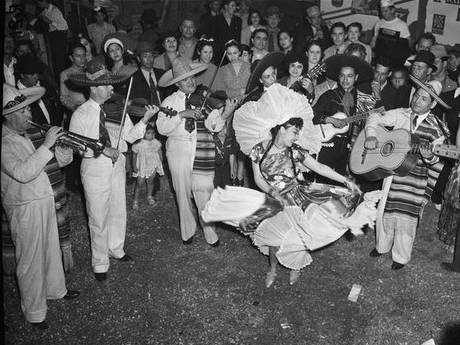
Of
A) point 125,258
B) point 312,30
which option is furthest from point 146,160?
point 312,30

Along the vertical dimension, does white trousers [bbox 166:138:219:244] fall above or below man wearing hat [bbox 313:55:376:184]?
below

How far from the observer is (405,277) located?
590 centimetres

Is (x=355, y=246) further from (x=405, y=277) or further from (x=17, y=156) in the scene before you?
(x=17, y=156)

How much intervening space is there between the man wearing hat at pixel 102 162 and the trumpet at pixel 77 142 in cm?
18

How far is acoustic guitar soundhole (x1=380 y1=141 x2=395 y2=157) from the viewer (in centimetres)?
569

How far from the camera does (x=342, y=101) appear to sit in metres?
6.50

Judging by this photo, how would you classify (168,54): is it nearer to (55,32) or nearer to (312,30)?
(312,30)

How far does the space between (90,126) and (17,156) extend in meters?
0.93

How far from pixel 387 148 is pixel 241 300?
268 cm

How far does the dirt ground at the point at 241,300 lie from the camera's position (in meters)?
4.95

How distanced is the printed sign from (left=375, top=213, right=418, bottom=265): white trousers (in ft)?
24.4

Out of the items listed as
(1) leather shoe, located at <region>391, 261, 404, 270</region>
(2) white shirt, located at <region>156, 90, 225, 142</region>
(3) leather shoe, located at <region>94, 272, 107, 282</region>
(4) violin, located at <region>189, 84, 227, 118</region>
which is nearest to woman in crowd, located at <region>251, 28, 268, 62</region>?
(4) violin, located at <region>189, 84, 227, 118</region>

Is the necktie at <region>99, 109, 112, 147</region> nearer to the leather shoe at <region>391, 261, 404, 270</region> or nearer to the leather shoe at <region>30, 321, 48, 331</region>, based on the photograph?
the leather shoe at <region>30, 321, 48, 331</region>

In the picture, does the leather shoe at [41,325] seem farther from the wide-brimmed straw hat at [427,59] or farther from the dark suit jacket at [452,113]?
the wide-brimmed straw hat at [427,59]
